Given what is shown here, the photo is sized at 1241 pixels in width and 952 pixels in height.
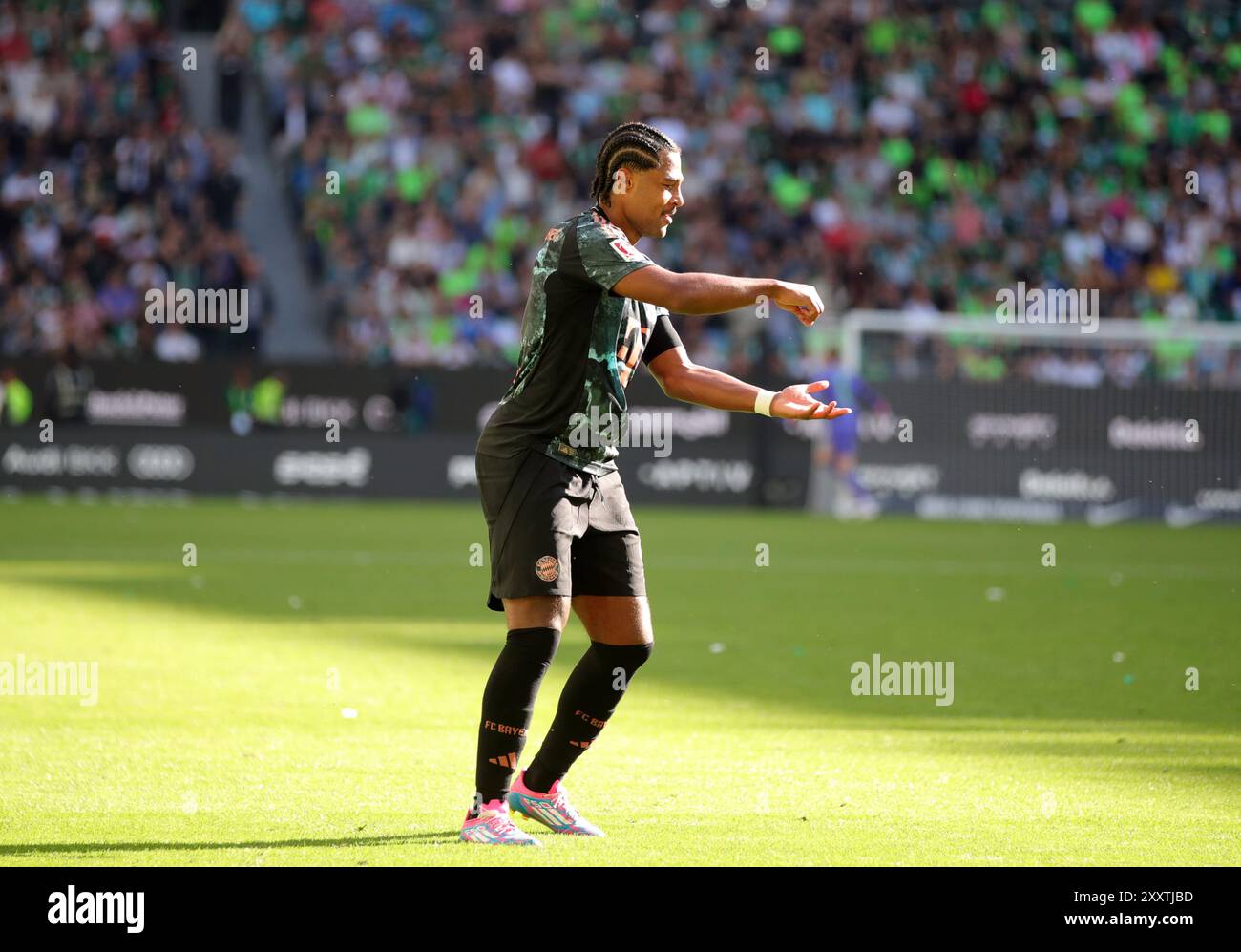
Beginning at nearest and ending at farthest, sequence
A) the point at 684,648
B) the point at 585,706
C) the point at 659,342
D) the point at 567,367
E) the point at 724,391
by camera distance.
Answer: the point at 567,367
the point at 724,391
the point at 585,706
the point at 659,342
the point at 684,648

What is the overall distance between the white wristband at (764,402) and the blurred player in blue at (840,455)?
1812 cm

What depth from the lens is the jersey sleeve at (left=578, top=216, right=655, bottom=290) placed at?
20.1ft

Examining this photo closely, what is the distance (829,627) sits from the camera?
13.4 m

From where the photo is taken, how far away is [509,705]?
256 inches

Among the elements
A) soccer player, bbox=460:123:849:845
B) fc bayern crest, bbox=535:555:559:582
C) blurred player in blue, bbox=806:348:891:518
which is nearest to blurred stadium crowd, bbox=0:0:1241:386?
blurred player in blue, bbox=806:348:891:518

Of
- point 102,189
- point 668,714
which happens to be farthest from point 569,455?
point 102,189

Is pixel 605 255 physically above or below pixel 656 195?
below

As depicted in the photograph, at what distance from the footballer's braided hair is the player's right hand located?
739 millimetres

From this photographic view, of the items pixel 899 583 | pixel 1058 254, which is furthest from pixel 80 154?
pixel 899 583

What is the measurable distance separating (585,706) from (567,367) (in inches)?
48.1

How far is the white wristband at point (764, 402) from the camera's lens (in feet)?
21.0

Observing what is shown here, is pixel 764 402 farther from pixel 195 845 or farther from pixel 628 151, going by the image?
pixel 195 845

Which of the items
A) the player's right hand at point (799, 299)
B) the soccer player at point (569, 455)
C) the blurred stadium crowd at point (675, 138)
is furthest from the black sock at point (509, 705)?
the blurred stadium crowd at point (675, 138)

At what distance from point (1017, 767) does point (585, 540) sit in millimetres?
2560
